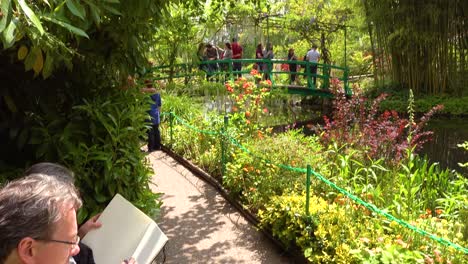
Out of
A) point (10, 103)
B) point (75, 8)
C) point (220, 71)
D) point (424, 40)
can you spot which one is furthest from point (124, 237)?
point (424, 40)

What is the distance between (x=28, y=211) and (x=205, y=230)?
129 inches

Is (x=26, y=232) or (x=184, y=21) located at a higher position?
(x=184, y=21)

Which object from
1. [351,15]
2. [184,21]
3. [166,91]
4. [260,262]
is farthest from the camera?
[351,15]

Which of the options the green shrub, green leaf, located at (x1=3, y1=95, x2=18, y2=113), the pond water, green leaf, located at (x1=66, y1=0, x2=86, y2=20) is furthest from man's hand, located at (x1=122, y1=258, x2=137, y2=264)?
the pond water

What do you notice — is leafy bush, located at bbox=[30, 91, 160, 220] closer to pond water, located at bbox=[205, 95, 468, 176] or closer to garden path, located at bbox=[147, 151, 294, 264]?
garden path, located at bbox=[147, 151, 294, 264]

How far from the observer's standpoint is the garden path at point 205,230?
12.4 feet

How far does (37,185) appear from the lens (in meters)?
1.19

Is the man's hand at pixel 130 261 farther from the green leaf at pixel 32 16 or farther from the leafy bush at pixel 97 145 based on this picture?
the green leaf at pixel 32 16

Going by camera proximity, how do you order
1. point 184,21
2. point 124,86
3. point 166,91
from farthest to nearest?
point 166,91
point 184,21
point 124,86

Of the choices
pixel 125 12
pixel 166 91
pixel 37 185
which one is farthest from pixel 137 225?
pixel 166 91

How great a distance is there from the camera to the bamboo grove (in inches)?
489

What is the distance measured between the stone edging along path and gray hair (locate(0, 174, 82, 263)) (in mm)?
2695

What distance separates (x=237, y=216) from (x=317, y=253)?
1.39 metres

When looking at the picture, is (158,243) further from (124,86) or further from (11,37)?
(124,86)
